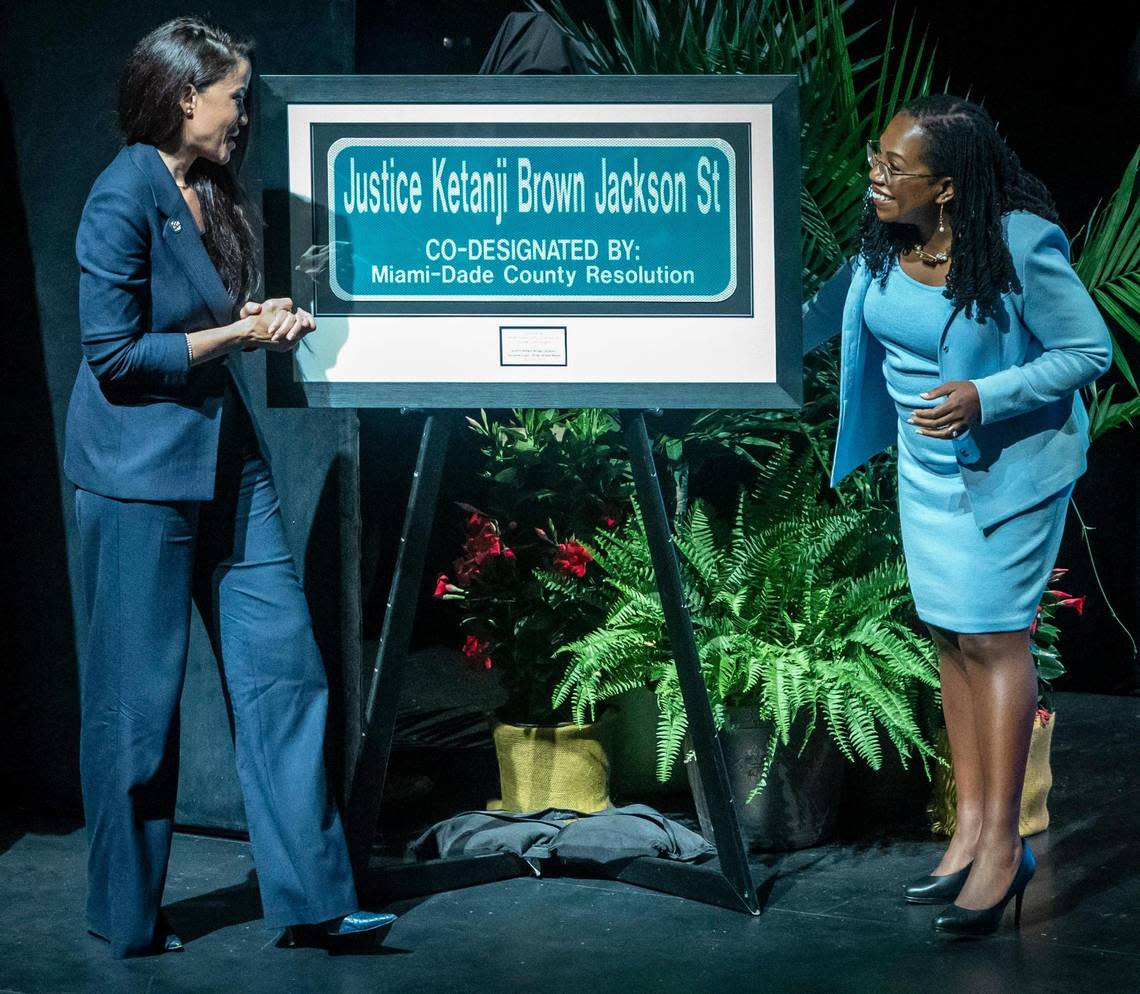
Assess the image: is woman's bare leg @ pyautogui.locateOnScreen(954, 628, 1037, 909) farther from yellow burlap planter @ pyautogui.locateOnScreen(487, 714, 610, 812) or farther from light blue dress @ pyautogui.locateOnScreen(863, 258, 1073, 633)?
yellow burlap planter @ pyautogui.locateOnScreen(487, 714, 610, 812)

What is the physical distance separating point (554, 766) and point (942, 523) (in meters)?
1.15

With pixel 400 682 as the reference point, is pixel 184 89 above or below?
above

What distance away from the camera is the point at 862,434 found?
310cm

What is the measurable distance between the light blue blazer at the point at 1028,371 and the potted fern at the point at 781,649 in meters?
0.61

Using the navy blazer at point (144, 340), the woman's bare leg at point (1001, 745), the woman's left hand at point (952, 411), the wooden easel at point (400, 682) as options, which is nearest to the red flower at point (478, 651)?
the wooden easel at point (400, 682)

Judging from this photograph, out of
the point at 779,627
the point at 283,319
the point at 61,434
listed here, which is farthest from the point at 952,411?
the point at 61,434

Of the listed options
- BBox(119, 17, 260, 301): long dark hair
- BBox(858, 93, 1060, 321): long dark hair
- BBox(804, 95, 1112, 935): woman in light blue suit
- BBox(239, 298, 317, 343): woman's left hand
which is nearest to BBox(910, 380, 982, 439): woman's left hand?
BBox(804, 95, 1112, 935): woman in light blue suit

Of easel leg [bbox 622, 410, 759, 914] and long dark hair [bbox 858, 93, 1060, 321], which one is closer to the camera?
long dark hair [bbox 858, 93, 1060, 321]

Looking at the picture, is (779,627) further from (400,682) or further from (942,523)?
(400,682)

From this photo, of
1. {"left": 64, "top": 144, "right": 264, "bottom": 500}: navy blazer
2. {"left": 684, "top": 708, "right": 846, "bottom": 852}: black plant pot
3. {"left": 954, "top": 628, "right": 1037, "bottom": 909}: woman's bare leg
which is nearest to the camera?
{"left": 64, "top": 144, "right": 264, "bottom": 500}: navy blazer

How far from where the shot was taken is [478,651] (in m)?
3.75

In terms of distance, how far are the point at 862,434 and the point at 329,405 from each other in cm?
101

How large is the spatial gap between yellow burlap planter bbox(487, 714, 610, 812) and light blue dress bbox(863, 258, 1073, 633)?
963 mm

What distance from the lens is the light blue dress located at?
2881 millimetres
